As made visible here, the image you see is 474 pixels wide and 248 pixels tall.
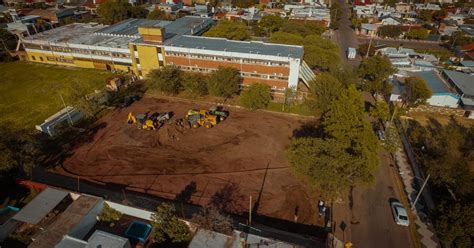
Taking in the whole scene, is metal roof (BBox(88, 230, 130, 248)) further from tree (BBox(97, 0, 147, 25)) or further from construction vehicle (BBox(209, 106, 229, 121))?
tree (BBox(97, 0, 147, 25))

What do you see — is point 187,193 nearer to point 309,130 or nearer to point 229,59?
point 309,130

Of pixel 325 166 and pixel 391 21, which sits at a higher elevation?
pixel 391 21

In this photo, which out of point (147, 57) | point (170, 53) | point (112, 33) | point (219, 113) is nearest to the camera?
point (219, 113)

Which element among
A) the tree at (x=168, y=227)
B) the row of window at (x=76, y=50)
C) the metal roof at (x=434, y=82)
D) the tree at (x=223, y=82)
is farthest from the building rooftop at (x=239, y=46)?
the tree at (x=168, y=227)

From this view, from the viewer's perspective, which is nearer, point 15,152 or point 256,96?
point 15,152

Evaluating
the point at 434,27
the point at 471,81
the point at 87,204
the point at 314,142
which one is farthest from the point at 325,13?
the point at 87,204

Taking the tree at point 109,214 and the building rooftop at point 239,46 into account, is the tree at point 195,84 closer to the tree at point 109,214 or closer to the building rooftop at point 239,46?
the building rooftop at point 239,46

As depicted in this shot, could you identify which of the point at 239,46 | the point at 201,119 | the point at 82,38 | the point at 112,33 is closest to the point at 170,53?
the point at 239,46

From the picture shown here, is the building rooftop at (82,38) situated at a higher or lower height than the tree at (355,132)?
higher
